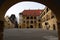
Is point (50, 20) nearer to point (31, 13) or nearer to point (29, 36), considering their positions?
point (29, 36)

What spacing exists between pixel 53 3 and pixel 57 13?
47 cm

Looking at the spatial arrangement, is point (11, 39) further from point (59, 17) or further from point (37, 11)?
point (37, 11)

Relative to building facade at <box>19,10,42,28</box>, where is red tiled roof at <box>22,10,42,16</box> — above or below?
above

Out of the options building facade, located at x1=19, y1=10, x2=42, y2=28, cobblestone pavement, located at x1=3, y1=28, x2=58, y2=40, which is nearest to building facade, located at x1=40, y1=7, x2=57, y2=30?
cobblestone pavement, located at x1=3, y1=28, x2=58, y2=40

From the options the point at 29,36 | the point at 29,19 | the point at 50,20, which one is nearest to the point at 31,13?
the point at 29,19

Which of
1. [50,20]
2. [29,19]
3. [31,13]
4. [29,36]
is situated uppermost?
[31,13]

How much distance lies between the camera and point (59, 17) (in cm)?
606

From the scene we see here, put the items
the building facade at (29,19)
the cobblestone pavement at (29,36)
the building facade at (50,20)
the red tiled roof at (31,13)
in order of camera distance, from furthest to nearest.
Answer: the red tiled roof at (31,13), the building facade at (29,19), the building facade at (50,20), the cobblestone pavement at (29,36)

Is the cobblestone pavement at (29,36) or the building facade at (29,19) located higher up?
the building facade at (29,19)

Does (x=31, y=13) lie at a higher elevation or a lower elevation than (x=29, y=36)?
higher

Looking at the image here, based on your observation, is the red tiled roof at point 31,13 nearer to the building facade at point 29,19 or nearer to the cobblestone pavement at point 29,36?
the building facade at point 29,19

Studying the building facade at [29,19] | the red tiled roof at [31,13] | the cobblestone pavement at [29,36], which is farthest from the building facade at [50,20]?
the red tiled roof at [31,13]

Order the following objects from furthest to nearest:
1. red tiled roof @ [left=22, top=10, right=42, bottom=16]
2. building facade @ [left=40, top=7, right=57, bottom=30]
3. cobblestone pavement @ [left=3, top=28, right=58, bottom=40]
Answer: red tiled roof @ [left=22, top=10, right=42, bottom=16] → building facade @ [left=40, top=7, right=57, bottom=30] → cobblestone pavement @ [left=3, top=28, right=58, bottom=40]

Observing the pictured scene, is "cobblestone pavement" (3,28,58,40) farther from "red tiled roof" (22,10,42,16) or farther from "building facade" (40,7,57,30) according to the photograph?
"red tiled roof" (22,10,42,16)
